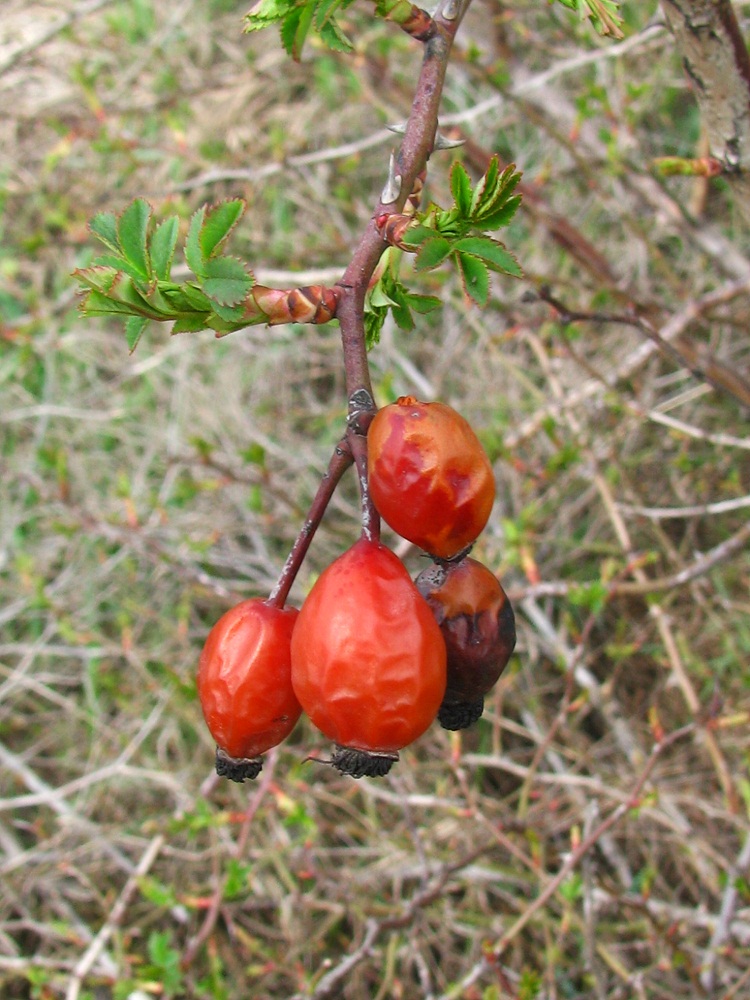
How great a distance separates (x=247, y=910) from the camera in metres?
3.04

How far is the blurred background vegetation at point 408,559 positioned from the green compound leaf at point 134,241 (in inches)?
47.8

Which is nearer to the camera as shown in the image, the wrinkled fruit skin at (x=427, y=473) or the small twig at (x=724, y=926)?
the wrinkled fruit skin at (x=427, y=473)

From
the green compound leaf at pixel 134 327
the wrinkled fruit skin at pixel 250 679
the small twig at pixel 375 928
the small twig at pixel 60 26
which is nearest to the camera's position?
the green compound leaf at pixel 134 327

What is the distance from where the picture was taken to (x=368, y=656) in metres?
0.98

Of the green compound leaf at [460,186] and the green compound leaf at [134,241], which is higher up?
the green compound leaf at [460,186]

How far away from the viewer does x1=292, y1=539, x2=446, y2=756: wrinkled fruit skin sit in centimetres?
98

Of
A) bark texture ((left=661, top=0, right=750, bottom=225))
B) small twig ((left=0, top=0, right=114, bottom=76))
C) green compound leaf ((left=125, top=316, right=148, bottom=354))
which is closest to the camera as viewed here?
green compound leaf ((left=125, top=316, right=148, bottom=354))

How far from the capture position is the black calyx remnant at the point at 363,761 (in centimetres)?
103

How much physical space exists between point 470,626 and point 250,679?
0.27 m

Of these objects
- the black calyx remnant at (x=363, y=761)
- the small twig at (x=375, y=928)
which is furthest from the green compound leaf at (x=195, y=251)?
the small twig at (x=375, y=928)

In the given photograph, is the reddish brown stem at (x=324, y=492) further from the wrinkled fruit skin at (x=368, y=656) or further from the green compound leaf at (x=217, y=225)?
the green compound leaf at (x=217, y=225)

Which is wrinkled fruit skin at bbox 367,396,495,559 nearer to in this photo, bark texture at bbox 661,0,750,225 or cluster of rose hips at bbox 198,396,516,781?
cluster of rose hips at bbox 198,396,516,781

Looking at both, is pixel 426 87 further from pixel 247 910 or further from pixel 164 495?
pixel 164 495

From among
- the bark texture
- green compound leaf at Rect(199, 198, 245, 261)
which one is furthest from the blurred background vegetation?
green compound leaf at Rect(199, 198, 245, 261)
